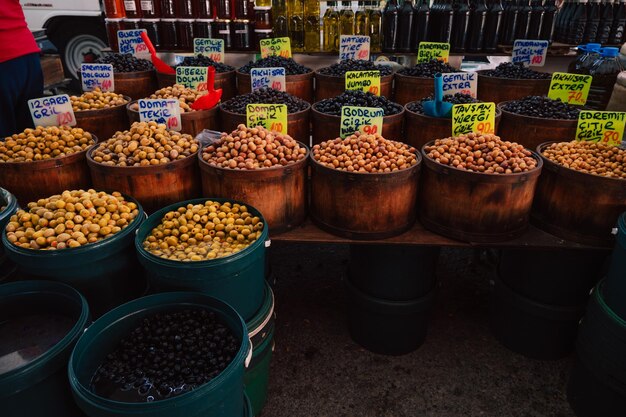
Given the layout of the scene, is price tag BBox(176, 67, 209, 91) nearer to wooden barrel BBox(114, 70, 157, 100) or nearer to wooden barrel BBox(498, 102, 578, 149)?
wooden barrel BBox(114, 70, 157, 100)

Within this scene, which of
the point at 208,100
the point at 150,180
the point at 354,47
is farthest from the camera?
the point at 354,47

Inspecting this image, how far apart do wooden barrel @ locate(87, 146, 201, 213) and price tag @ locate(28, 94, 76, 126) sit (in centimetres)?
72

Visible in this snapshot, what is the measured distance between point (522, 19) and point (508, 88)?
1.45m

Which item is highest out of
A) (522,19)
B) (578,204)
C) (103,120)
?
(522,19)

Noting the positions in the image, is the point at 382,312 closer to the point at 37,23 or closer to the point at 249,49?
the point at 249,49

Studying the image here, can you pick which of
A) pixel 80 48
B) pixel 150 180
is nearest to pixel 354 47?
pixel 150 180

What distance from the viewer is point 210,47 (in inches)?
178

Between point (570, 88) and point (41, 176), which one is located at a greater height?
point (570, 88)

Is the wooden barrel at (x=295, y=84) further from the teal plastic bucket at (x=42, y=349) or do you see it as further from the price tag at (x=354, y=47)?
the teal plastic bucket at (x=42, y=349)

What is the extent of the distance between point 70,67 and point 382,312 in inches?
350

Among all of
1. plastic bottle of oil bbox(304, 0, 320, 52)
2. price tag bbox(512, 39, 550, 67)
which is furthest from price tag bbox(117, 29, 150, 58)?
price tag bbox(512, 39, 550, 67)

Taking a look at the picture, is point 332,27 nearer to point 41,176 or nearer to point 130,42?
point 130,42

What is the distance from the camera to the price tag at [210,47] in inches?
177

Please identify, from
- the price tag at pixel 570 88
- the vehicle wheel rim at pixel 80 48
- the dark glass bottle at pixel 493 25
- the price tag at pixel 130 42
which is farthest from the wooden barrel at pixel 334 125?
the vehicle wheel rim at pixel 80 48
